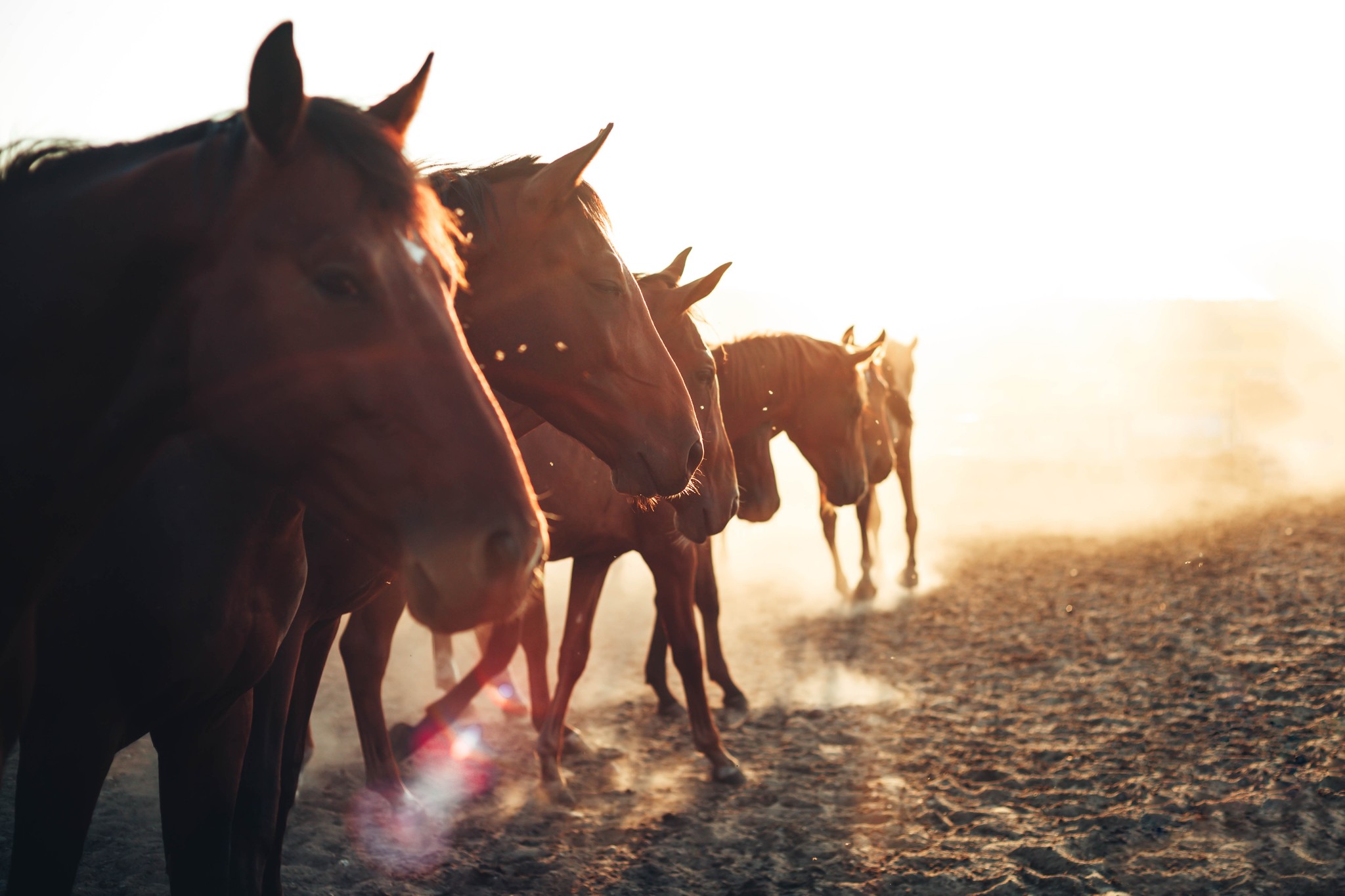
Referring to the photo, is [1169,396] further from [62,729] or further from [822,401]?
[62,729]

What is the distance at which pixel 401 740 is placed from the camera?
5332 mm

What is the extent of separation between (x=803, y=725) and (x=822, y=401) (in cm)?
233

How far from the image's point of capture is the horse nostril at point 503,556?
4.41 feet

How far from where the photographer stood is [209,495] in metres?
2.02

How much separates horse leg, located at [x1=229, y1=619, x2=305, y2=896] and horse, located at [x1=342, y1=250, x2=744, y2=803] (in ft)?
4.33

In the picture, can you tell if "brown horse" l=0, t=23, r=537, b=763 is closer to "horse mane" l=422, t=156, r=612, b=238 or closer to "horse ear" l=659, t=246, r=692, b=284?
"horse mane" l=422, t=156, r=612, b=238

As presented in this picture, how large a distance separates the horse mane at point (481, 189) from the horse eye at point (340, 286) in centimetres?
129

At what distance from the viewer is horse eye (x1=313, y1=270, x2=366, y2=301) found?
1422 millimetres

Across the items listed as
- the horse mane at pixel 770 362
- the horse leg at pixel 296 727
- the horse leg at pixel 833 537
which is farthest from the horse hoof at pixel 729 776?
the horse leg at pixel 833 537

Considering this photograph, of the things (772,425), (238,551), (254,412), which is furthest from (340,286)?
(772,425)

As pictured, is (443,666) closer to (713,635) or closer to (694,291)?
(713,635)

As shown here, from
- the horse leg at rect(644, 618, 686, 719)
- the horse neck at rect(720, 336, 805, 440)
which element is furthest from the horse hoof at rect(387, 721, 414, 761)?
the horse neck at rect(720, 336, 805, 440)

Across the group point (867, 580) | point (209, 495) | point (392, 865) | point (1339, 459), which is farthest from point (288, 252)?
point (1339, 459)

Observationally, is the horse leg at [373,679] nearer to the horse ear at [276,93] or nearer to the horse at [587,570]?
the horse at [587,570]
